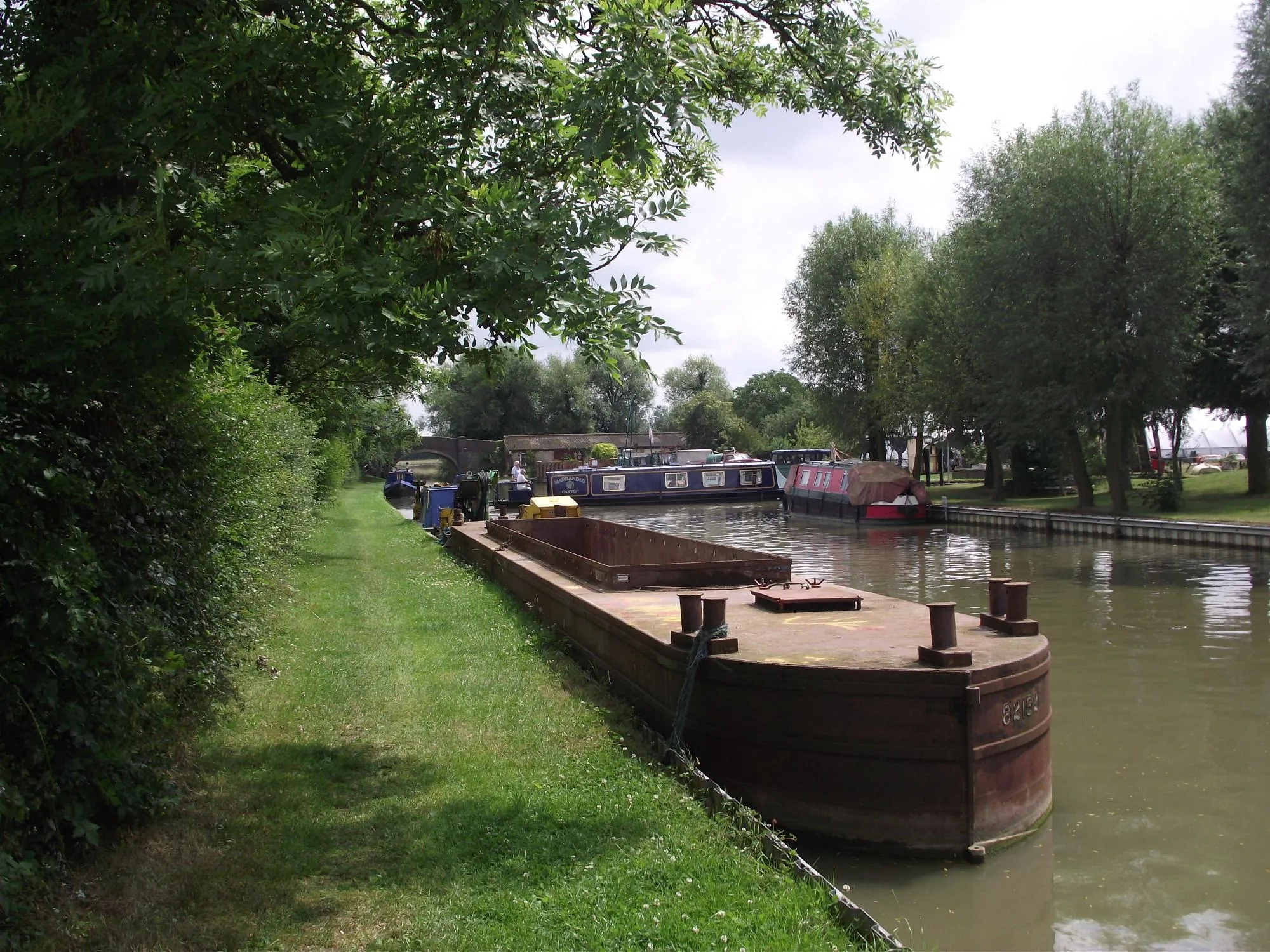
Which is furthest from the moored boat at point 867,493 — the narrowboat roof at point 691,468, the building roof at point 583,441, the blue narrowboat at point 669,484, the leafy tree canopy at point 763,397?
the leafy tree canopy at point 763,397

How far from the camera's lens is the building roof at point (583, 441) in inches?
3105

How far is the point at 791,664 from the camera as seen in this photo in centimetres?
646

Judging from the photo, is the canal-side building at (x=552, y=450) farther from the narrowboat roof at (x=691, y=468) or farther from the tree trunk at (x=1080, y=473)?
the tree trunk at (x=1080, y=473)

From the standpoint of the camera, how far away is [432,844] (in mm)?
5277

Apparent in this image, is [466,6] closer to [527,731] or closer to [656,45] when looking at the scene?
[656,45]

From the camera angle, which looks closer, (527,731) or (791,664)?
(791,664)

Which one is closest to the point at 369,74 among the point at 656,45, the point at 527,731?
the point at 656,45

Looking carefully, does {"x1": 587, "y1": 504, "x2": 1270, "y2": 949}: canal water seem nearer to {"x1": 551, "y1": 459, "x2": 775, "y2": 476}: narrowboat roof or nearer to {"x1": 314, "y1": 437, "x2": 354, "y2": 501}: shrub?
{"x1": 314, "y1": 437, "x2": 354, "y2": 501}: shrub

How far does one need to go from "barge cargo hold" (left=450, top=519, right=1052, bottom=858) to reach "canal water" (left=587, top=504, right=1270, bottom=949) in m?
0.22

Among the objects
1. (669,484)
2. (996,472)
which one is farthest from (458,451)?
(996,472)

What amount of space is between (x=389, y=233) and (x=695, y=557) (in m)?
8.23

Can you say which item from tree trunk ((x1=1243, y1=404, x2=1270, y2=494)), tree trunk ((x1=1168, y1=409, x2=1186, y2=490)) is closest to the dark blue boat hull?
tree trunk ((x1=1168, y1=409, x2=1186, y2=490))

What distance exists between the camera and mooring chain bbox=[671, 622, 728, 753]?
22.5 ft

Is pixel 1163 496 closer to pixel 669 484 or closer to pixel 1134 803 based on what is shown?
pixel 1134 803
